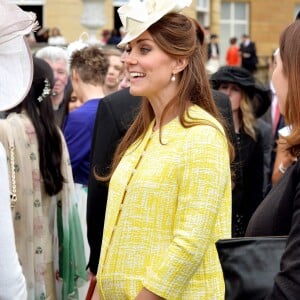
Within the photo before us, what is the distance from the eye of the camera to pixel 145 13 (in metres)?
3.43

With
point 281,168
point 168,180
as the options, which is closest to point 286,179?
point 168,180

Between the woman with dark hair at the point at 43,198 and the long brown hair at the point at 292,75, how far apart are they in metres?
2.13

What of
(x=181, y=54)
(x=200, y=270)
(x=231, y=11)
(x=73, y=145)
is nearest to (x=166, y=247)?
(x=200, y=270)

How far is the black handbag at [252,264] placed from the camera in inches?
106

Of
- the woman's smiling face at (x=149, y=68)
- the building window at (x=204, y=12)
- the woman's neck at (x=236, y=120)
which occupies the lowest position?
the building window at (x=204, y=12)

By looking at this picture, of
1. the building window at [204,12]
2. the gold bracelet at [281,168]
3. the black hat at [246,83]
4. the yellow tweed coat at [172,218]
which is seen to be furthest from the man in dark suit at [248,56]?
the yellow tweed coat at [172,218]

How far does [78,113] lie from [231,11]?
37202 mm

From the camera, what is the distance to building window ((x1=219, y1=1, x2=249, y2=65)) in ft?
139

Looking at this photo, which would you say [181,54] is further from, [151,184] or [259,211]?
[259,211]

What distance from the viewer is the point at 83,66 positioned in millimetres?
6496

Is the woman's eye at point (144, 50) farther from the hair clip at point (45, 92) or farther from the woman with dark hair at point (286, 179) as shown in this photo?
the hair clip at point (45, 92)

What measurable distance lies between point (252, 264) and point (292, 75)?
561 millimetres

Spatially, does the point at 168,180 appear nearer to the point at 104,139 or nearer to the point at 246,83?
the point at 104,139

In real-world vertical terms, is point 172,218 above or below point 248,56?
above
